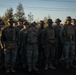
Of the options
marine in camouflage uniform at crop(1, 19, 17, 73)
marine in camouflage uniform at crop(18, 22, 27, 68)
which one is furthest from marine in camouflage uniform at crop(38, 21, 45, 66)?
marine in camouflage uniform at crop(1, 19, 17, 73)

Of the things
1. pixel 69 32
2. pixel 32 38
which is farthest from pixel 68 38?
pixel 32 38

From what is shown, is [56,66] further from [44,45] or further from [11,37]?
[11,37]

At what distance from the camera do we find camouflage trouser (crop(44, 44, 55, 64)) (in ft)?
38.9

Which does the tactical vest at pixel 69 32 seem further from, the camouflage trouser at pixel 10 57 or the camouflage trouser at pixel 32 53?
the camouflage trouser at pixel 10 57

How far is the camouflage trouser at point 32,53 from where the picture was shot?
1137 centimetres

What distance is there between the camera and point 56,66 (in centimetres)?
1245

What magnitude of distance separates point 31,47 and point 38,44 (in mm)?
1005

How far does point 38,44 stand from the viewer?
1233 centimetres

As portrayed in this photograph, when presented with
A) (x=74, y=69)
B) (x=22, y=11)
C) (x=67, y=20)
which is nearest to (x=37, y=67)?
(x=74, y=69)

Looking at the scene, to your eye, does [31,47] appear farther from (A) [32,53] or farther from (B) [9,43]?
(B) [9,43]

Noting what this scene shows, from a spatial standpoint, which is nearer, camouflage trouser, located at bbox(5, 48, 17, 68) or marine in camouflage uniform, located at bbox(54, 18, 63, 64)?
camouflage trouser, located at bbox(5, 48, 17, 68)

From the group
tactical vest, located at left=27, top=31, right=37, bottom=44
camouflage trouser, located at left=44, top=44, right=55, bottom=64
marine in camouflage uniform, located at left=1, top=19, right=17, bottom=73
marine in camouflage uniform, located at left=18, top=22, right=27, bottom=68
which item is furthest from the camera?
camouflage trouser, located at left=44, top=44, right=55, bottom=64

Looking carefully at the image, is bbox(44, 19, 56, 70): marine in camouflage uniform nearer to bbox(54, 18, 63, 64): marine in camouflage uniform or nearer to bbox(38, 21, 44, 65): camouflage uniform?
bbox(38, 21, 44, 65): camouflage uniform

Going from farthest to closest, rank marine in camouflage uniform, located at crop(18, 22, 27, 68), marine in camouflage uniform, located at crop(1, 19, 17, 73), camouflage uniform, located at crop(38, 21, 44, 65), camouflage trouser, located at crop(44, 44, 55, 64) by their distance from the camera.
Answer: camouflage uniform, located at crop(38, 21, 44, 65) → camouflage trouser, located at crop(44, 44, 55, 64) → marine in camouflage uniform, located at crop(18, 22, 27, 68) → marine in camouflage uniform, located at crop(1, 19, 17, 73)
